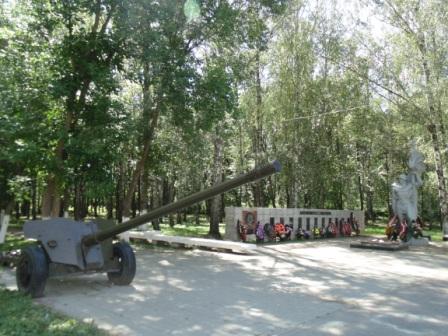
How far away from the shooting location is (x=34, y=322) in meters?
5.53

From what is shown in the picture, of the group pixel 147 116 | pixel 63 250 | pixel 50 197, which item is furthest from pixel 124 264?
pixel 147 116

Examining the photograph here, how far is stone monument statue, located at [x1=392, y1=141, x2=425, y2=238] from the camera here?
60.8 ft

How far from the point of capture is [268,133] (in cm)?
2667

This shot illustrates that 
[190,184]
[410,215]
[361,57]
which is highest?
[361,57]

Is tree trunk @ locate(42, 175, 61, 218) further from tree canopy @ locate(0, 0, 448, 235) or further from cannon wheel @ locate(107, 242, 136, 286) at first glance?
cannon wheel @ locate(107, 242, 136, 286)

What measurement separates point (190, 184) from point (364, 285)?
24.9 metres

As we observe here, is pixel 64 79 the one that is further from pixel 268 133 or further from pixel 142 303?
pixel 268 133

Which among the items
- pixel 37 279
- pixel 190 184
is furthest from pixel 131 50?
pixel 190 184

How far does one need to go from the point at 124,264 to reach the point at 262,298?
2.44 meters

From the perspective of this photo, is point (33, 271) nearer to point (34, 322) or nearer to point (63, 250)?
point (63, 250)

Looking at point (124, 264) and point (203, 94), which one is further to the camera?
point (203, 94)

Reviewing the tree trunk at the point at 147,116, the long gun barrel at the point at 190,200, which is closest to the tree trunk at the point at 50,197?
the tree trunk at the point at 147,116

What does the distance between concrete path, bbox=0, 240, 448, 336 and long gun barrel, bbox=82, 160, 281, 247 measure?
3.14ft

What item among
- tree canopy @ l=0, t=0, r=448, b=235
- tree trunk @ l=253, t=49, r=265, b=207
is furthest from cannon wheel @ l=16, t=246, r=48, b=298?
tree trunk @ l=253, t=49, r=265, b=207
